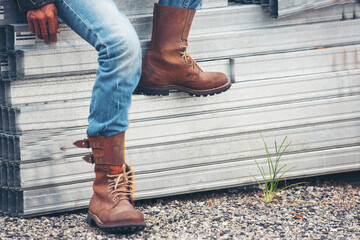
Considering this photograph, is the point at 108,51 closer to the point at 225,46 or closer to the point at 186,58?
the point at 186,58

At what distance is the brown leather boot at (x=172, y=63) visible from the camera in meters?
3.20

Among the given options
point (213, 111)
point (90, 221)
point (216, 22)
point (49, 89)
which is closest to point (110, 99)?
point (49, 89)

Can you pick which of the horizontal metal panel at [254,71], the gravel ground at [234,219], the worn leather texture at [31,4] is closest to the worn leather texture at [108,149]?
the horizontal metal panel at [254,71]

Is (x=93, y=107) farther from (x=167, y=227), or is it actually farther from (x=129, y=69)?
(x=167, y=227)

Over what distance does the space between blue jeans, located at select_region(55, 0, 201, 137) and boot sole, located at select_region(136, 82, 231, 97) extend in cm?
37

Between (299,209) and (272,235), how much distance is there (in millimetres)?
424

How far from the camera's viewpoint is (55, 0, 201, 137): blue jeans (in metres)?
2.83

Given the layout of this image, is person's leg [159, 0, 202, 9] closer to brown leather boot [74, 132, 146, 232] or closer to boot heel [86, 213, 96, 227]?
brown leather boot [74, 132, 146, 232]

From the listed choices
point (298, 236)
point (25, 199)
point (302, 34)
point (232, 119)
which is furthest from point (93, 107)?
point (302, 34)

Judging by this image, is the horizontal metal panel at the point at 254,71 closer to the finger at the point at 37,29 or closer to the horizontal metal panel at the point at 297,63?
the horizontal metal panel at the point at 297,63

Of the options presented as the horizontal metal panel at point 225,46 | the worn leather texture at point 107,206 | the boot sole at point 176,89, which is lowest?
the worn leather texture at point 107,206

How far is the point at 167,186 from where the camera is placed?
353cm

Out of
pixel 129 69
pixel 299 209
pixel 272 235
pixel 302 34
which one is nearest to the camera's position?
pixel 129 69

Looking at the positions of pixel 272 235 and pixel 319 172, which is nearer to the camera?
pixel 272 235
